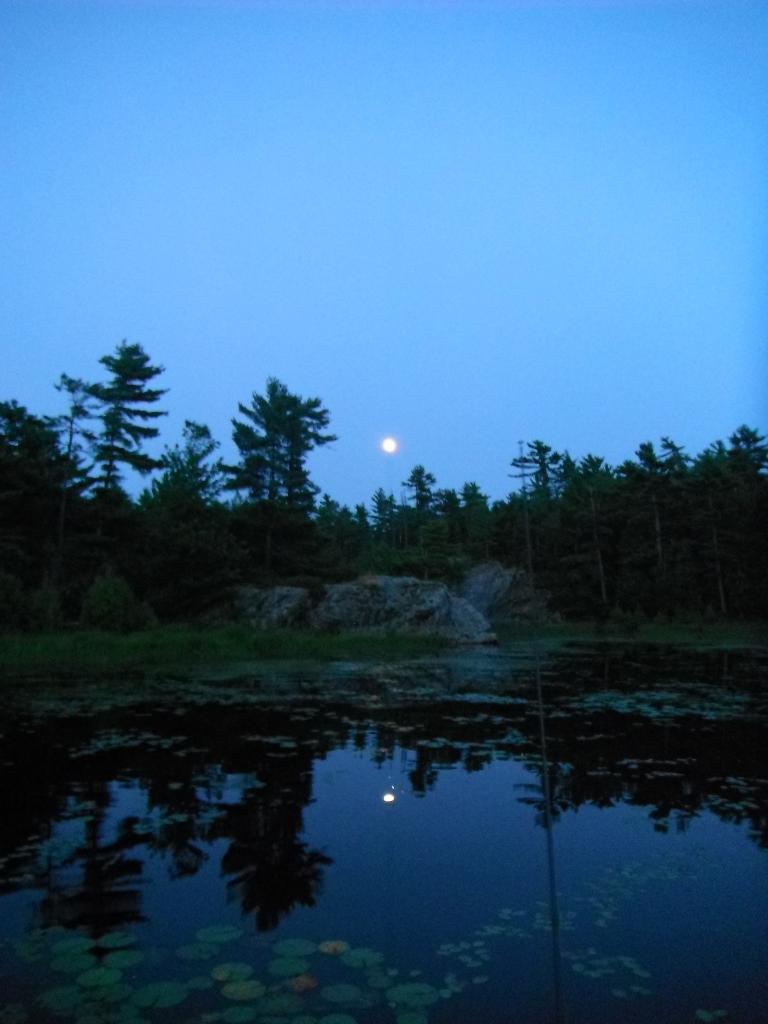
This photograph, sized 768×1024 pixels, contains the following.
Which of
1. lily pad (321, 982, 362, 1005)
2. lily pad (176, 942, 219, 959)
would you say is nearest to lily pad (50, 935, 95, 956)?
lily pad (176, 942, 219, 959)

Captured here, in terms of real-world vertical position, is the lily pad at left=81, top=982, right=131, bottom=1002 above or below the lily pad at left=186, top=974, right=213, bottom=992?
above

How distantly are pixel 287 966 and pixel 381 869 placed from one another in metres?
1.54

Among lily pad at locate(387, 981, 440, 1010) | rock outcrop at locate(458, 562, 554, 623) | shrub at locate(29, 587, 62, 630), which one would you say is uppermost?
rock outcrop at locate(458, 562, 554, 623)

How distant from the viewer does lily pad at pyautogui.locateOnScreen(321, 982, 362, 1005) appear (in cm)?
315

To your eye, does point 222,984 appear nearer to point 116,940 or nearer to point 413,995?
point 116,940

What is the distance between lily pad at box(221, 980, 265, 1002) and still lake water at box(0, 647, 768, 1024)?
0.05 ft

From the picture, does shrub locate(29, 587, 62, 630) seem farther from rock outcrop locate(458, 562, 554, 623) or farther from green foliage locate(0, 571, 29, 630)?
rock outcrop locate(458, 562, 554, 623)

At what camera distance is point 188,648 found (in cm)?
1834

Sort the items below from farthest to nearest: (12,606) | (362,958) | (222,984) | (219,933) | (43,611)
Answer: (43,611) → (12,606) → (219,933) → (362,958) → (222,984)

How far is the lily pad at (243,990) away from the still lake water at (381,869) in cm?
1

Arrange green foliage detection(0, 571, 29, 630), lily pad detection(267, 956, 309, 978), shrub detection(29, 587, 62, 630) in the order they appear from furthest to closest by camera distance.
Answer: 1. shrub detection(29, 587, 62, 630)
2. green foliage detection(0, 571, 29, 630)
3. lily pad detection(267, 956, 309, 978)

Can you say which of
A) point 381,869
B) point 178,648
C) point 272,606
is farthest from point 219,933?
point 272,606

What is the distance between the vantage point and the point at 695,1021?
3.01 meters

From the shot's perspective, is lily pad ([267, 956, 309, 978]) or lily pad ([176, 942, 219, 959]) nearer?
lily pad ([267, 956, 309, 978])
